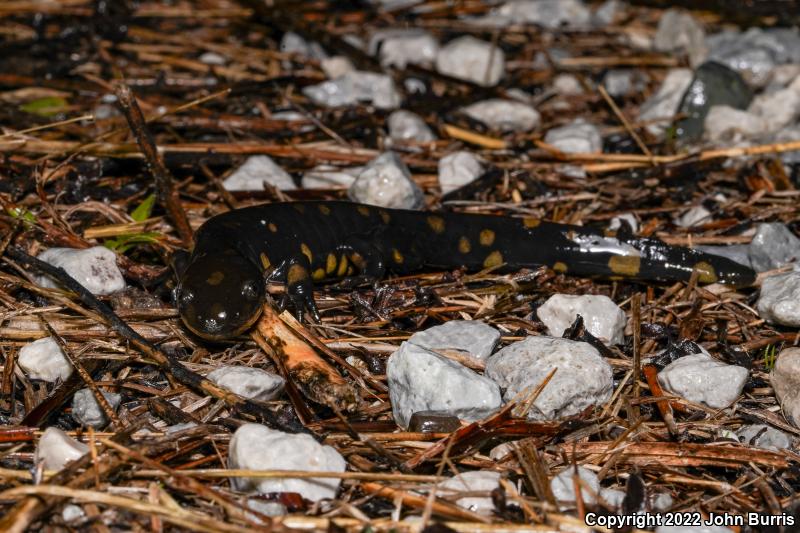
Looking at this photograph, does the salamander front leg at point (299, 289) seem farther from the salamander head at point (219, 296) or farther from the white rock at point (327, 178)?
the white rock at point (327, 178)

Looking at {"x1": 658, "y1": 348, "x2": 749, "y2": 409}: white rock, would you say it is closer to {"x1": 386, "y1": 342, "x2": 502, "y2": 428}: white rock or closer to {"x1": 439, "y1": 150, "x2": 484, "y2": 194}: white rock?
{"x1": 386, "y1": 342, "x2": 502, "y2": 428}: white rock

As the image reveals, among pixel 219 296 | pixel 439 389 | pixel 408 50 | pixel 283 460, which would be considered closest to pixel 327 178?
pixel 219 296

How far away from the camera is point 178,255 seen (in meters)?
4.77

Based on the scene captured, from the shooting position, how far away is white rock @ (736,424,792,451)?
148 inches

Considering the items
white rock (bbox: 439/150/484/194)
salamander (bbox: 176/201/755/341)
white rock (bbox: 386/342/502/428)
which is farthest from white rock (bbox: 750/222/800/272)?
white rock (bbox: 386/342/502/428)

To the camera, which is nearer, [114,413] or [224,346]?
[114,413]

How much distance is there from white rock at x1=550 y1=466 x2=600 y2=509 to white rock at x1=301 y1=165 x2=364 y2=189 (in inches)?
115

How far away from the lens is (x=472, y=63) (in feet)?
23.9

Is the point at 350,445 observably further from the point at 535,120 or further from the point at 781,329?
the point at 535,120

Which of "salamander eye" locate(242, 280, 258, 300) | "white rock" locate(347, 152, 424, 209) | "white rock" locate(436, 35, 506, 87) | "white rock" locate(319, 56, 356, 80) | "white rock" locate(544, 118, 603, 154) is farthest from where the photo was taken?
"white rock" locate(436, 35, 506, 87)

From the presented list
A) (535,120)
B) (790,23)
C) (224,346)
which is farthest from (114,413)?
(790,23)

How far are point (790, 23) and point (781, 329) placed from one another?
15.8 ft

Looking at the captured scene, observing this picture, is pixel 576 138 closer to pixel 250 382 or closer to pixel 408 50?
pixel 408 50

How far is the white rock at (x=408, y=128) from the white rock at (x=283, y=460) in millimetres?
3532
